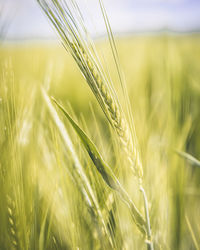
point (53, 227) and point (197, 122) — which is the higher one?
point (197, 122)

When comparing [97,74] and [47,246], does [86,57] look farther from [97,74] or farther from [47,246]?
[47,246]

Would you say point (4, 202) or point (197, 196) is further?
point (197, 196)

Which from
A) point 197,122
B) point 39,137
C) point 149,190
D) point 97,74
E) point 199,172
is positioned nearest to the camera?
point 97,74

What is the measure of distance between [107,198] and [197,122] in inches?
25.8

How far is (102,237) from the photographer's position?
295mm

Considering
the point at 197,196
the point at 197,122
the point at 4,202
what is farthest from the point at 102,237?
the point at 197,122

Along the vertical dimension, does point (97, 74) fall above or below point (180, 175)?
above

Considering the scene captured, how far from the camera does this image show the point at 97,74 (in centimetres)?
25

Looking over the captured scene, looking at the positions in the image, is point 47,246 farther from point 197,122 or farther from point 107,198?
point 197,122

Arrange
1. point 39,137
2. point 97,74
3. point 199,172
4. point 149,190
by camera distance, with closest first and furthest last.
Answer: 1. point 97,74
2. point 149,190
3. point 39,137
4. point 199,172

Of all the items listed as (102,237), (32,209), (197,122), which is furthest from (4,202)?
(197,122)

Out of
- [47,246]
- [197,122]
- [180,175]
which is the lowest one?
[47,246]

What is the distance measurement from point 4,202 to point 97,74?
25cm

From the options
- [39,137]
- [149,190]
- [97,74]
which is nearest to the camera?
[97,74]
